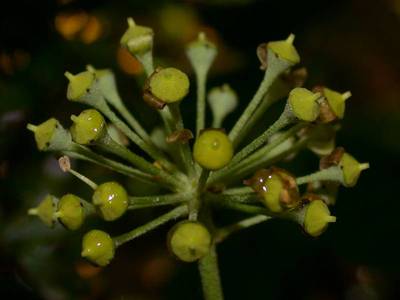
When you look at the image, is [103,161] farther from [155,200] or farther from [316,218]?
[316,218]

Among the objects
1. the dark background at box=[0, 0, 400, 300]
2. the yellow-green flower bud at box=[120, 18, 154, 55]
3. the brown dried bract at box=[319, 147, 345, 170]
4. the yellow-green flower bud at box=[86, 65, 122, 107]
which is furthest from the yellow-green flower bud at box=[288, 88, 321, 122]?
the dark background at box=[0, 0, 400, 300]

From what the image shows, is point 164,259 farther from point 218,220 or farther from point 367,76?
point 367,76

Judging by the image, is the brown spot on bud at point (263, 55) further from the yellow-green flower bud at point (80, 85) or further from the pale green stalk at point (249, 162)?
the yellow-green flower bud at point (80, 85)

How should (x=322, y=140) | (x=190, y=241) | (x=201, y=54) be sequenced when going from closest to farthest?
(x=190, y=241) < (x=322, y=140) < (x=201, y=54)

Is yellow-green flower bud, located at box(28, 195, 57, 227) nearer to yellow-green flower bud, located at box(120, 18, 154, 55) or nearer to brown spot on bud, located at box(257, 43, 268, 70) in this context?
yellow-green flower bud, located at box(120, 18, 154, 55)

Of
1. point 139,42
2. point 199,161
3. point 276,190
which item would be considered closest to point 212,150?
point 199,161

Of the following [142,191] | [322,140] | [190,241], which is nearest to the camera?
[190,241]
